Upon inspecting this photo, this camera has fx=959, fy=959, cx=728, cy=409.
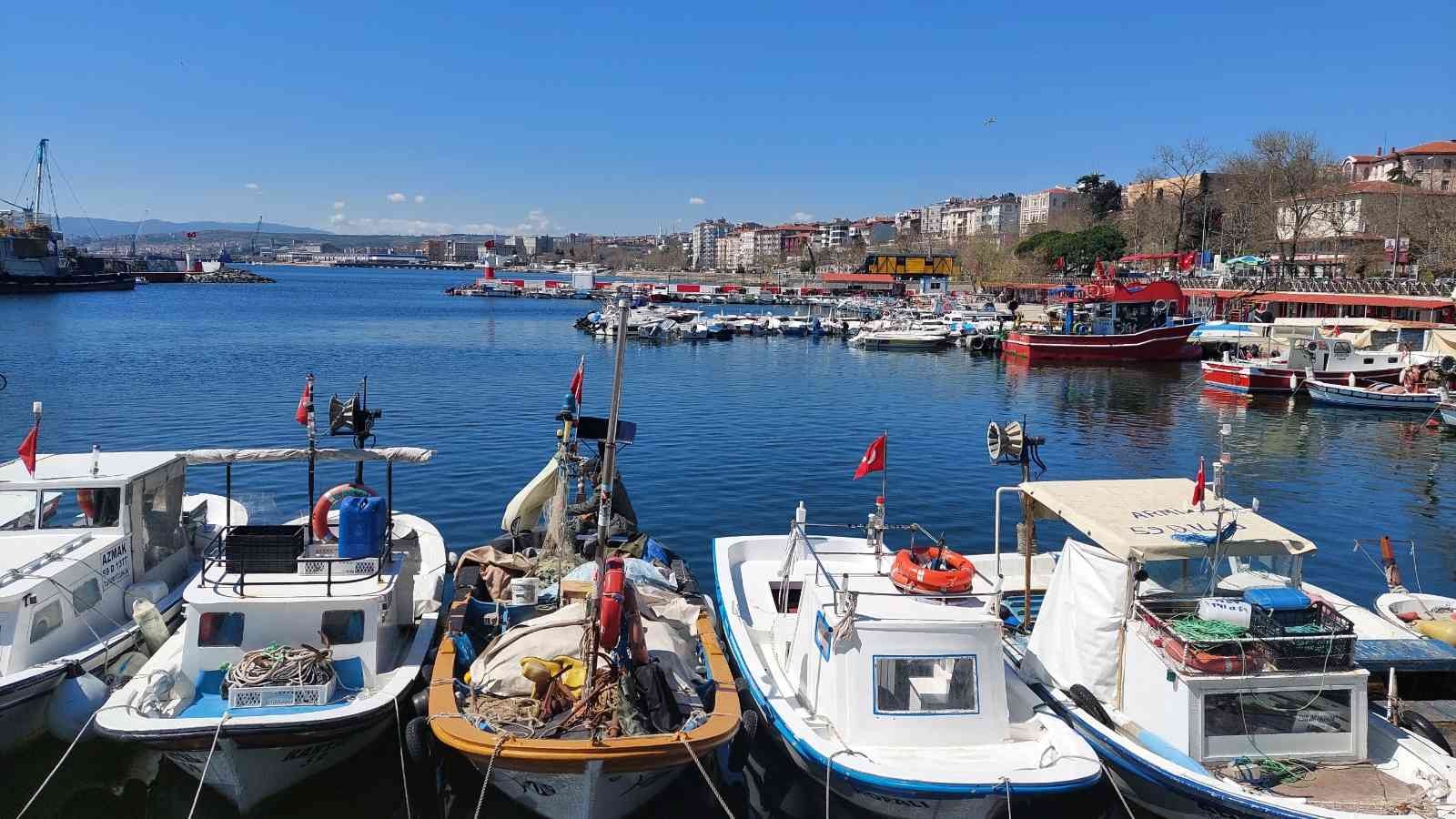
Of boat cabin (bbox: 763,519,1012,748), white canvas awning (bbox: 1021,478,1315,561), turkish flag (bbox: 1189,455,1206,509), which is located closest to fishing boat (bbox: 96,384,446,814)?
boat cabin (bbox: 763,519,1012,748)

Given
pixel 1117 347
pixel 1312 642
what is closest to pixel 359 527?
pixel 1312 642

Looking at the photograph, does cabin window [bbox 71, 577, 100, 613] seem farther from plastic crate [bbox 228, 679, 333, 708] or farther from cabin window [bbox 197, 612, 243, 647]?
plastic crate [bbox 228, 679, 333, 708]

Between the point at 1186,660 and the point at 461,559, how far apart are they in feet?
33.0

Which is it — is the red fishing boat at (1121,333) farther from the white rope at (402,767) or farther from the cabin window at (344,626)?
the cabin window at (344,626)

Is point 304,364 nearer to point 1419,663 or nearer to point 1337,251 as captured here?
point 1419,663

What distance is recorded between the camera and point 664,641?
10977 mm

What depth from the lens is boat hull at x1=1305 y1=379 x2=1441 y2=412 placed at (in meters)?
40.1

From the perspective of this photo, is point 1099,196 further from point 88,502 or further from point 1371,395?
point 88,502

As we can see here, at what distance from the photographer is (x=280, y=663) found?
10.4 metres

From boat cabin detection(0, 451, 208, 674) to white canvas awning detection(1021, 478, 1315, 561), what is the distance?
39.5ft

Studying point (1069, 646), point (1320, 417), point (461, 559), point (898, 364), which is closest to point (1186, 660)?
point (1069, 646)

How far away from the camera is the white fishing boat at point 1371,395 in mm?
40219

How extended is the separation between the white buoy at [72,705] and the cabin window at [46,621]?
2.01 feet

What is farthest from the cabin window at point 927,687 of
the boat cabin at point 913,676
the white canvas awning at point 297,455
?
the white canvas awning at point 297,455
